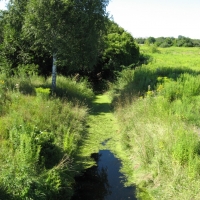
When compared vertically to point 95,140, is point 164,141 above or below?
above

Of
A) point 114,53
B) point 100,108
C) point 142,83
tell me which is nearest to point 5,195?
point 100,108

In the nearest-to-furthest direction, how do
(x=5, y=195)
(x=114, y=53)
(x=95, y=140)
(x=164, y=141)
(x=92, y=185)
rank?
(x=5, y=195)
(x=92, y=185)
(x=164, y=141)
(x=95, y=140)
(x=114, y=53)

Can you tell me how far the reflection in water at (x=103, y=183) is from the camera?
6.57 m

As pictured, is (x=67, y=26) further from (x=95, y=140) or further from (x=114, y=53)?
(x=114, y=53)

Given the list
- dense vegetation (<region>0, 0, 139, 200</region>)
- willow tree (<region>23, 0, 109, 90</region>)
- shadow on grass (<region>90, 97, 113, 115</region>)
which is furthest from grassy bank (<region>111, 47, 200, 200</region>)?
willow tree (<region>23, 0, 109, 90</region>)

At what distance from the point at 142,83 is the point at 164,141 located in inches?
291

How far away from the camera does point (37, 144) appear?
268 inches

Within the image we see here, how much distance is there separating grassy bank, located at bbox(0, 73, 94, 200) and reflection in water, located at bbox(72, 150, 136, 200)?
324 millimetres

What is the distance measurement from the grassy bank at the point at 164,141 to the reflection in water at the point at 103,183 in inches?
12.4

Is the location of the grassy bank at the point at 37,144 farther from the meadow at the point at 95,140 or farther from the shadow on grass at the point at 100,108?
the shadow on grass at the point at 100,108

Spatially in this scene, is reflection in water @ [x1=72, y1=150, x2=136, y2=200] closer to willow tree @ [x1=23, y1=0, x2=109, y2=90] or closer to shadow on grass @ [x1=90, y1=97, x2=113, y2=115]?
shadow on grass @ [x1=90, y1=97, x2=113, y2=115]

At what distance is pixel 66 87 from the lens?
1470 cm

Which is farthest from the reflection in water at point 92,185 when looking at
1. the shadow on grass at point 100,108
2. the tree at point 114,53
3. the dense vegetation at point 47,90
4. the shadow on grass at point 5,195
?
the tree at point 114,53

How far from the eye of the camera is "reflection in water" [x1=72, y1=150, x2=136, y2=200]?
6.57m
